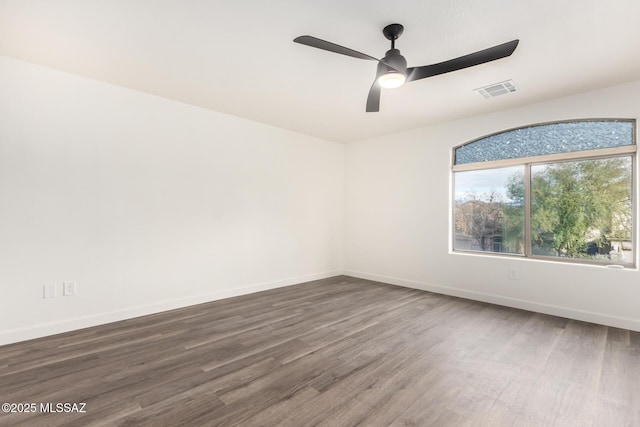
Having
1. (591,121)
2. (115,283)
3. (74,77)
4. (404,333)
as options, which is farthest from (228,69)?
(591,121)

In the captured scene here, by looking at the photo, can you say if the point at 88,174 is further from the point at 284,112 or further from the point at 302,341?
the point at 302,341

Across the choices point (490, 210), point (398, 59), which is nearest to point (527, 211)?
point (490, 210)

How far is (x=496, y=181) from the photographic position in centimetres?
429

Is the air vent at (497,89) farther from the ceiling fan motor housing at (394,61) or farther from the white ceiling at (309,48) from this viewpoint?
the ceiling fan motor housing at (394,61)

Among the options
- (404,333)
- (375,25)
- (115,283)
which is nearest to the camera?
(375,25)

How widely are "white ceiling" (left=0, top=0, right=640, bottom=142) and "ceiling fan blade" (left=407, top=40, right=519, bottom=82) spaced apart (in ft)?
0.73

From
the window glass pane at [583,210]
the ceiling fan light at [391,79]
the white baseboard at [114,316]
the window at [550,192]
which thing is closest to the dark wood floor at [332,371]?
the white baseboard at [114,316]

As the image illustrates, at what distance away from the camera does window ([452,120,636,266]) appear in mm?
3377

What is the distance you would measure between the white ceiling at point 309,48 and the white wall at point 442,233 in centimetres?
33

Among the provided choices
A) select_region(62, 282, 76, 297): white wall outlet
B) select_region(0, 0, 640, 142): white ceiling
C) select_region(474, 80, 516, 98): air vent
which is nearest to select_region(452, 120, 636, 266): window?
select_region(0, 0, 640, 142): white ceiling

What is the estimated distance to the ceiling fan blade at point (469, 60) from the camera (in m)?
2.15

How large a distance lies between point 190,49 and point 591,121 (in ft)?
14.3

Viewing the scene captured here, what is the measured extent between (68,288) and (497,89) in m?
4.95

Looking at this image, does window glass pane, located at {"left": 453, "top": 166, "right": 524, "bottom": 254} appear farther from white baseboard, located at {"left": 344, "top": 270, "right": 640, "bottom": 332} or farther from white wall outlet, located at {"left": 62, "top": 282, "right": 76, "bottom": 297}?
white wall outlet, located at {"left": 62, "top": 282, "right": 76, "bottom": 297}
